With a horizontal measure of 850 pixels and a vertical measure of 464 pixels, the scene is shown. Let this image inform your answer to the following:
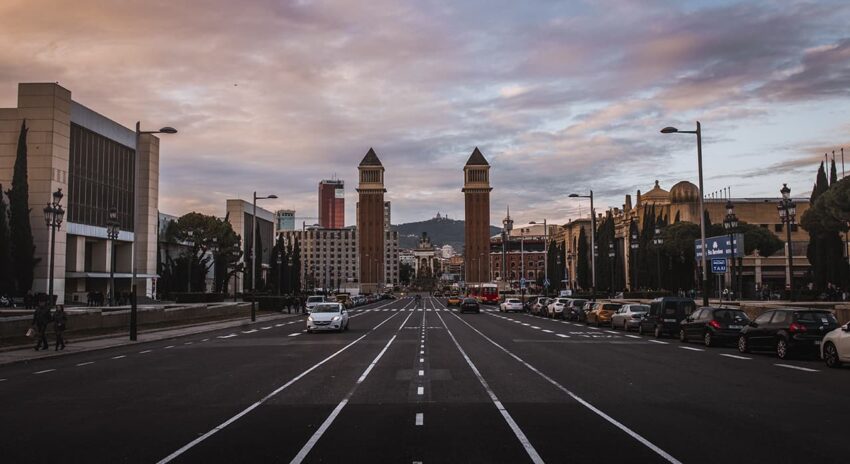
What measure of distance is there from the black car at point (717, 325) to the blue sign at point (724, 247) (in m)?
11.1

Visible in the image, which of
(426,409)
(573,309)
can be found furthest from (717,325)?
(573,309)

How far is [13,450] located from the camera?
8.92 metres

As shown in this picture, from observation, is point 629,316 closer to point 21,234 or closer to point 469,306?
point 469,306

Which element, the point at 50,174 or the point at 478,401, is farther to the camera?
the point at 50,174

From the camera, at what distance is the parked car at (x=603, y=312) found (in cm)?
4262

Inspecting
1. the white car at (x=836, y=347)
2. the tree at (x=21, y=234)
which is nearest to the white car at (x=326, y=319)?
the white car at (x=836, y=347)

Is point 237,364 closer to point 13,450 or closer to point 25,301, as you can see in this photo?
Answer: point 13,450

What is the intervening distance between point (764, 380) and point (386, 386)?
27.9 feet

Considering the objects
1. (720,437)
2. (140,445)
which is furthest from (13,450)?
(720,437)

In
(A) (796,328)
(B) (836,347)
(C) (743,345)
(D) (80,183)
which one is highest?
(D) (80,183)

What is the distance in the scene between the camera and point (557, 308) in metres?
54.9

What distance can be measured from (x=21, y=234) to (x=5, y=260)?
2.91m

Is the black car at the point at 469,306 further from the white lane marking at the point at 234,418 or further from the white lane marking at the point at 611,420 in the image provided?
the white lane marking at the point at 611,420

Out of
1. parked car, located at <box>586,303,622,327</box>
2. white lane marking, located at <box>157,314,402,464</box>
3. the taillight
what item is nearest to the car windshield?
white lane marking, located at <box>157,314,402,464</box>
